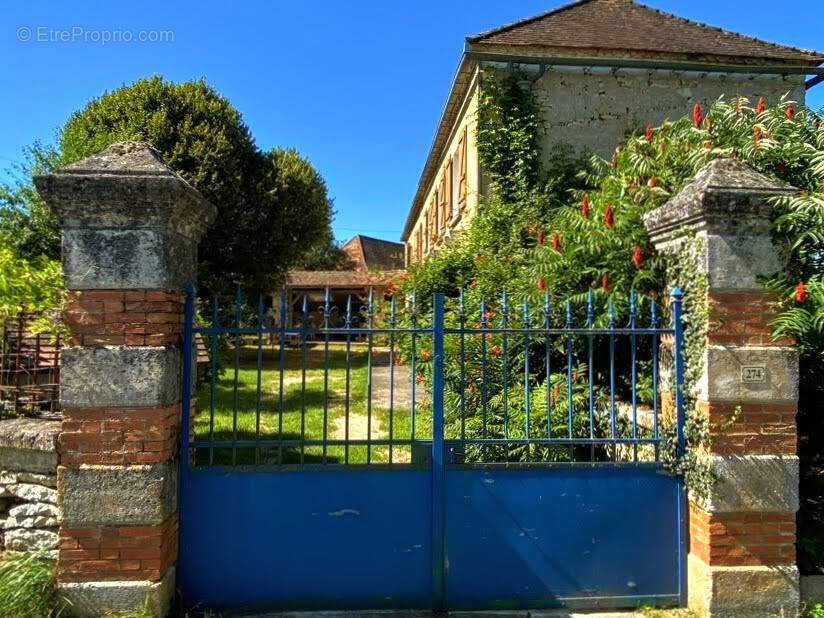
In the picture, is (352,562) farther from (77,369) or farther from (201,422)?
(201,422)

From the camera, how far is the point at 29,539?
3166 mm

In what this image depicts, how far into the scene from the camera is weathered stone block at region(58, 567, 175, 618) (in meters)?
2.99

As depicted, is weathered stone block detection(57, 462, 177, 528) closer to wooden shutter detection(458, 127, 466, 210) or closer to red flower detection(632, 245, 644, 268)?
red flower detection(632, 245, 644, 268)

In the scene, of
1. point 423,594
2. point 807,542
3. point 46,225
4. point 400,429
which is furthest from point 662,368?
point 46,225

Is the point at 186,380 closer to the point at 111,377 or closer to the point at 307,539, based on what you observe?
the point at 111,377

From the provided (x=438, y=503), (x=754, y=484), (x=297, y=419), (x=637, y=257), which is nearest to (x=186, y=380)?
(x=438, y=503)

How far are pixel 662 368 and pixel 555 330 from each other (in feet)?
2.67

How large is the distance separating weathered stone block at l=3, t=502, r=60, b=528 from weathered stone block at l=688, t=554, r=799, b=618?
11.7ft

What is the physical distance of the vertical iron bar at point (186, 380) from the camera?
3250 millimetres

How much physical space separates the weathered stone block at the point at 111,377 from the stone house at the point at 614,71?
7424 millimetres

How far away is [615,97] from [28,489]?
1010cm

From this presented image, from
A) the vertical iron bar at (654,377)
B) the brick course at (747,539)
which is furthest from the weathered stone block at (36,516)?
the brick course at (747,539)

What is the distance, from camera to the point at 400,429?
7.48m

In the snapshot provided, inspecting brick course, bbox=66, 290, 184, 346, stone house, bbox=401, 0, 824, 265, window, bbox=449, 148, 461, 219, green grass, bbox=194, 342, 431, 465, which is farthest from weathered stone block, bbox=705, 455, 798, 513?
window, bbox=449, 148, 461, 219
